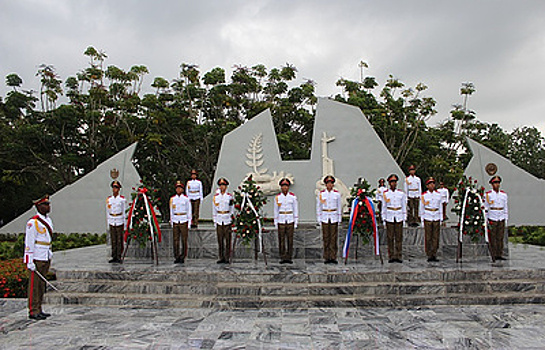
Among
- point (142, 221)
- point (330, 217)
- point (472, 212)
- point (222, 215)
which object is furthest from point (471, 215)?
point (142, 221)

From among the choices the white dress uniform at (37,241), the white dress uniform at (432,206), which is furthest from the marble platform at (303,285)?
the white dress uniform at (37,241)

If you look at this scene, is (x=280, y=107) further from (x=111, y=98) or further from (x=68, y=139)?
(x=68, y=139)

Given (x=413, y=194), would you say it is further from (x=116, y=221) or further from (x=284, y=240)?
(x=116, y=221)

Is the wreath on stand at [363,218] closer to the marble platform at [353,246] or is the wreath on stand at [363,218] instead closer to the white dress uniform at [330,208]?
the white dress uniform at [330,208]

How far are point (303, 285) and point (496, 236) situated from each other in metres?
3.81

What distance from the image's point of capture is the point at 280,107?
19531mm

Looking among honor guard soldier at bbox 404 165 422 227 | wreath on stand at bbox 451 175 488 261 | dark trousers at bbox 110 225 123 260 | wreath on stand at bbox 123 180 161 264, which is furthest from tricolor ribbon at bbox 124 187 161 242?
wreath on stand at bbox 451 175 488 261

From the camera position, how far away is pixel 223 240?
7.63m

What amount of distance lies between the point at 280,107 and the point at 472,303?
14906 mm

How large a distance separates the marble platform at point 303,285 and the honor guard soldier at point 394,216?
42 centimetres

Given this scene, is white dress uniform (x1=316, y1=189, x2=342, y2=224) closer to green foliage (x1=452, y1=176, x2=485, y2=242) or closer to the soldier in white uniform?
green foliage (x1=452, y1=176, x2=485, y2=242)

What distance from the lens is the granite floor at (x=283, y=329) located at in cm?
424

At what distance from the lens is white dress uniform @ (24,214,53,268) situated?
518cm

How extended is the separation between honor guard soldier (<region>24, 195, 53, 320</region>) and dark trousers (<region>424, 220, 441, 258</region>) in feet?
19.8
